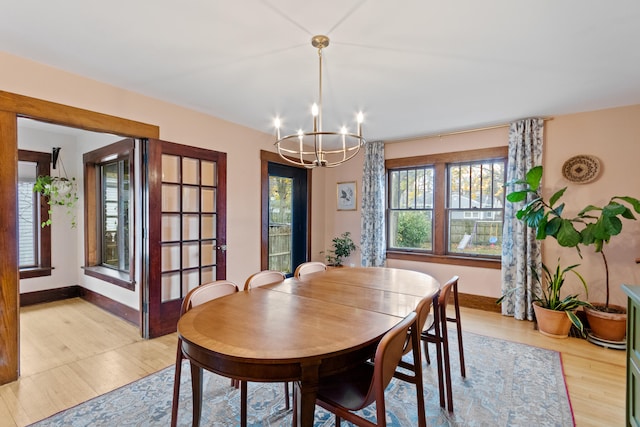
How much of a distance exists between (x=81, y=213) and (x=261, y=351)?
4.90 m

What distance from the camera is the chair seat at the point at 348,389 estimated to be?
57.2 inches

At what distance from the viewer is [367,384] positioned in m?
1.60

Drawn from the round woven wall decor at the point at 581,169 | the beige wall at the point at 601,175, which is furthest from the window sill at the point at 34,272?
the round woven wall decor at the point at 581,169

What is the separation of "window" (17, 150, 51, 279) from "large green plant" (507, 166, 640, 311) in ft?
21.1

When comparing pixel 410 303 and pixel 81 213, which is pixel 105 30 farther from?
pixel 81 213

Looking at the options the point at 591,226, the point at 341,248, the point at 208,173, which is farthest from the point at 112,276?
the point at 591,226

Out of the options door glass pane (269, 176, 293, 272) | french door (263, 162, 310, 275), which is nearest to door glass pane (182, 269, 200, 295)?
french door (263, 162, 310, 275)

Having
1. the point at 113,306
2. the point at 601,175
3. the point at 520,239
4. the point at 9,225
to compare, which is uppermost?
the point at 601,175

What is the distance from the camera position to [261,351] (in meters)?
1.30

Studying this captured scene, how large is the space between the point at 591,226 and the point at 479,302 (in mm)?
1701

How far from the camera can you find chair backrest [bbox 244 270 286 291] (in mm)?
2412

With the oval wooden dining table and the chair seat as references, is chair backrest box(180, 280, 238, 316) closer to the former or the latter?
the oval wooden dining table

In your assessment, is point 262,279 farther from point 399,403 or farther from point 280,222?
point 280,222

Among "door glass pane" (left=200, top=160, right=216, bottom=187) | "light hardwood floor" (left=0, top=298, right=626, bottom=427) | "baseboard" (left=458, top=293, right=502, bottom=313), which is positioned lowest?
"light hardwood floor" (left=0, top=298, right=626, bottom=427)
